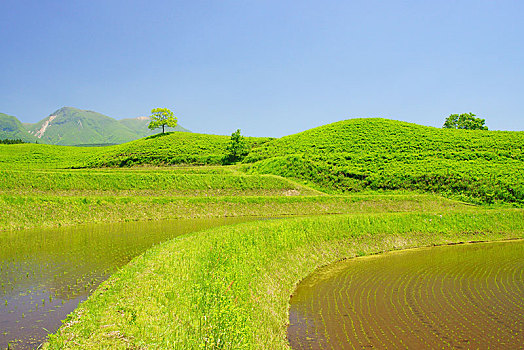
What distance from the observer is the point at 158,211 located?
3578 centimetres

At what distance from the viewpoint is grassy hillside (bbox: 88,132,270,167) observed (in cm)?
8288

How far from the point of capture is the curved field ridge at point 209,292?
7.55 m

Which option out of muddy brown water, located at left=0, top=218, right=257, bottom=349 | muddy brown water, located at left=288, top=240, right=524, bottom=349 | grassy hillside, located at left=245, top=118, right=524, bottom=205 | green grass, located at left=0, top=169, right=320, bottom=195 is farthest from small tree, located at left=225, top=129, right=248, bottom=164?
muddy brown water, located at left=288, top=240, right=524, bottom=349

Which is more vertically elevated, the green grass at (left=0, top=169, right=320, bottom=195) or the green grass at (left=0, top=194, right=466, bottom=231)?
the green grass at (left=0, top=169, right=320, bottom=195)

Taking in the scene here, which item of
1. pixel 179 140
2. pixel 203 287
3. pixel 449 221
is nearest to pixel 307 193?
pixel 449 221

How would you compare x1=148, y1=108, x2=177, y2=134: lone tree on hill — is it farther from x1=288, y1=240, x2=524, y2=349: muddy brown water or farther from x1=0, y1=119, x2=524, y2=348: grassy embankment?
x1=288, y1=240, x2=524, y2=349: muddy brown water

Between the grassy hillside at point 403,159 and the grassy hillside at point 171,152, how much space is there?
11387 millimetres

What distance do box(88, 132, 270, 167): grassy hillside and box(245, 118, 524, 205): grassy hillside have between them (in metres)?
11.4

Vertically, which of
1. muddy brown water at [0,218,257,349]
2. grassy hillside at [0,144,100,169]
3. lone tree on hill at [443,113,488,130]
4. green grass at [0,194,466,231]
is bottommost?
muddy brown water at [0,218,257,349]

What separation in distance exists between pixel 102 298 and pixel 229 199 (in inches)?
1239

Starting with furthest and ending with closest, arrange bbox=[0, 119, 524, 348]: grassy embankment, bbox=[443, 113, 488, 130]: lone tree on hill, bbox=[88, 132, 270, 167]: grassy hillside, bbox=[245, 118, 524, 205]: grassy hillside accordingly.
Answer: bbox=[443, 113, 488, 130]: lone tree on hill, bbox=[88, 132, 270, 167]: grassy hillside, bbox=[245, 118, 524, 205]: grassy hillside, bbox=[0, 119, 524, 348]: grassy embankment

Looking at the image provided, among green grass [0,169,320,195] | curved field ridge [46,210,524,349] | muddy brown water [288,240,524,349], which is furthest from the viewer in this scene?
green grass [0,169,320,195]

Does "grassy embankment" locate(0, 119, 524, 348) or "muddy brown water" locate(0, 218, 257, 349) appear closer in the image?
"grassy embankment" locate(0, 119, 524, 348)

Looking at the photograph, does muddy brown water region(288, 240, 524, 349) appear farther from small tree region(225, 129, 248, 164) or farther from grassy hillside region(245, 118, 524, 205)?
small tree region(225, 129, 248, 164)
